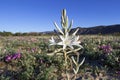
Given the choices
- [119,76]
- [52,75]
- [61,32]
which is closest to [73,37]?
[61,32]

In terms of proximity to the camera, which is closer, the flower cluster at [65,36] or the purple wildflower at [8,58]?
the flower cluster at [65,36]

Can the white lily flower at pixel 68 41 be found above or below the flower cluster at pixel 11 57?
above

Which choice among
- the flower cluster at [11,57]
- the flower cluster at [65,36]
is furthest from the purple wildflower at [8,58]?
the flower cluster at [65,36]

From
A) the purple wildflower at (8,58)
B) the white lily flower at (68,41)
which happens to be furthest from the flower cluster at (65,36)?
the purple wildflower at (8,58)

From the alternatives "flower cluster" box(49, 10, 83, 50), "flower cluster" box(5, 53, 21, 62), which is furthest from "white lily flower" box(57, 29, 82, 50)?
"flower cluster" box(5, 53, 21, 62)

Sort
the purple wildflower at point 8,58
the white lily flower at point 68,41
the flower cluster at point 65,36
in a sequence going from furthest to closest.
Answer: the purple wildflower at point 8,58 < the white lily flower at point 68,41 < the flower cluster at point 65,36

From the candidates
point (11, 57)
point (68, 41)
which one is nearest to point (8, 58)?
point (11, 57)

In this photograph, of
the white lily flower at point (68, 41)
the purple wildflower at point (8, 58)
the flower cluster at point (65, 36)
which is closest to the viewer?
the flower cluster at point (65, 36)

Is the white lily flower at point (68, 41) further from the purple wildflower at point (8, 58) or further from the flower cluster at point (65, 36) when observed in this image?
the purple wildflower at point (8, 58)

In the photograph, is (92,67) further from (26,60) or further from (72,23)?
(72,23)

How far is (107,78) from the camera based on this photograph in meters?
7.41

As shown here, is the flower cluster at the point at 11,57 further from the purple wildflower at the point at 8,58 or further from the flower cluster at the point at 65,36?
the flower cluster at the point at 65,36

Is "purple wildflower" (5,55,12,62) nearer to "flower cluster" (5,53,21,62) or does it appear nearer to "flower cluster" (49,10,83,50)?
"flower cluster" (5,53,21,62)

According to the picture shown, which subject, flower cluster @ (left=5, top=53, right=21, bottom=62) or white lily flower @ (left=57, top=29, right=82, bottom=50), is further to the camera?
flower cluster @ (left=5, top=53, right=21, bottom=62)
